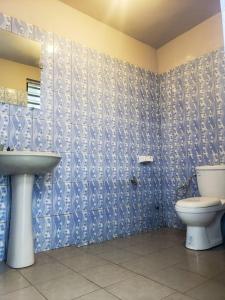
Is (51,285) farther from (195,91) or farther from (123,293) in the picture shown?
(195,91)

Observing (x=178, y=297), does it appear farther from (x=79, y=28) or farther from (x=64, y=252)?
(x=79, y=28)

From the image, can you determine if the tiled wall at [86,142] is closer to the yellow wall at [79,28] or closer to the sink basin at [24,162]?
the yellow wall at [79,28]

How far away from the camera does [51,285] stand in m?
1.59

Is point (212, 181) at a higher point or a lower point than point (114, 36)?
lower

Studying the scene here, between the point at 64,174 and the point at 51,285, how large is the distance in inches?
42.5

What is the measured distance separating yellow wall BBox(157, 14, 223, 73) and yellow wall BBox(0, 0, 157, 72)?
0.59 ft

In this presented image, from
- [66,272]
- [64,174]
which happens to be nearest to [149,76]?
[64,174]

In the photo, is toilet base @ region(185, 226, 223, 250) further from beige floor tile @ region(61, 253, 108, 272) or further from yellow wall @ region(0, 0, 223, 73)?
yellow wall @ region(0, 0, 223, 73)

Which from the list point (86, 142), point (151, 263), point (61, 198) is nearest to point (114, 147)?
point (86, 142)

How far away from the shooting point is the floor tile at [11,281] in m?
1.55

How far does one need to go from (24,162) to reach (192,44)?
8.28 feet

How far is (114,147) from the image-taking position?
2877 mm

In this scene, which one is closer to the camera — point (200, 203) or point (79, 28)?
point (200, 203)

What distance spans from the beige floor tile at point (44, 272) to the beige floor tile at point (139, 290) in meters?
0.43
